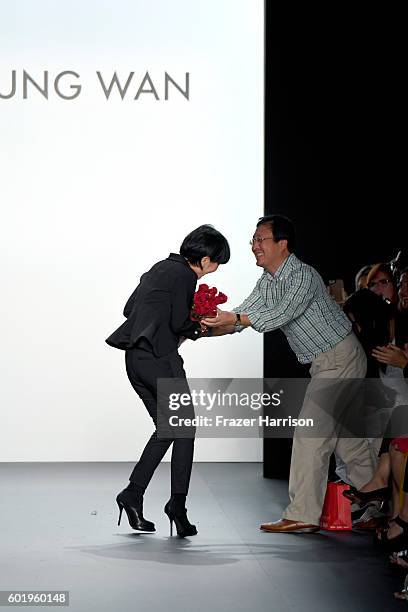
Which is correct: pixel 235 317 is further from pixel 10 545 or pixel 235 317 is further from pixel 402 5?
pixel 402 5

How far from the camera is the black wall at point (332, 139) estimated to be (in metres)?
6.76

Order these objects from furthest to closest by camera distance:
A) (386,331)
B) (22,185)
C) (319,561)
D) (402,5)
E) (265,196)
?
(22,185)
(265,196)
(402,5)
(386,331)
(319,561)

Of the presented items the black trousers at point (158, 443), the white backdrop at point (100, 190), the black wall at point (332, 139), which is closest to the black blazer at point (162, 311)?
the black trousers at point (158, 443)

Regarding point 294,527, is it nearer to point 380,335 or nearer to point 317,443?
point 317,443

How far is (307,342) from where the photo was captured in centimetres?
518

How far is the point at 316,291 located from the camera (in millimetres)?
5184

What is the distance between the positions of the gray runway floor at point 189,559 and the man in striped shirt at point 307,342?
189 mm

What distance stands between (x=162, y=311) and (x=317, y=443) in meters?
0.88

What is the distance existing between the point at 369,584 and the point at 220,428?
4117mm

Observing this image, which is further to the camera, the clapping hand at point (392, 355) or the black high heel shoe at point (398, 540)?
the clapping hand at point (392, 355)

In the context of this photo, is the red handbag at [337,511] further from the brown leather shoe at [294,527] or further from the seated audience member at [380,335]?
the seated audience member at [380,335]

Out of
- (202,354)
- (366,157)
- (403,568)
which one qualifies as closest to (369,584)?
(403,568)

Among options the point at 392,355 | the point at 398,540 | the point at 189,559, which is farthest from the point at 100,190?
the point at 398,540

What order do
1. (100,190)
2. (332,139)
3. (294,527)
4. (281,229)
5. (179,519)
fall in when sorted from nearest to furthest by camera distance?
(179,519) → (294,527) → (281,229) → (332,139) → (100,190)
